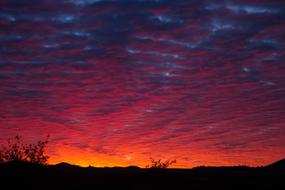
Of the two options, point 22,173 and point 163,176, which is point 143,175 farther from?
point 22,173

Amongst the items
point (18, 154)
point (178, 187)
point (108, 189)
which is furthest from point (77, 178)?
point (18, 154)

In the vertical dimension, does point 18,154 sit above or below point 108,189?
above

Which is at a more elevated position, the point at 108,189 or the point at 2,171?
the point at 2,171

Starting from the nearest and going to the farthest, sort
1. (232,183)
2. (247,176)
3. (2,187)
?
(2,187), (232,183), (247,176)

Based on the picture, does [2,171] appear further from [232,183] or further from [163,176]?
[232,183]

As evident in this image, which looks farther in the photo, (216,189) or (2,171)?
(2,171)

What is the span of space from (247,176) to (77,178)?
1041 cm

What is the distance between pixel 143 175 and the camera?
19.8m

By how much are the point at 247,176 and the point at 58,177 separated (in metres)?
11.5

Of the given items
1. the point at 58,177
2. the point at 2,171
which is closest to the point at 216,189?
the point at 58,177

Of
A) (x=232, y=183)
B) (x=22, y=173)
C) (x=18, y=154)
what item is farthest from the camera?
(x=18, y=154)

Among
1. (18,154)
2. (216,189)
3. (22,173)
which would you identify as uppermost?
(18,154)

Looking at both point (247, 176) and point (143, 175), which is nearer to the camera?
point (143, 175)

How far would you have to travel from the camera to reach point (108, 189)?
17.3m
